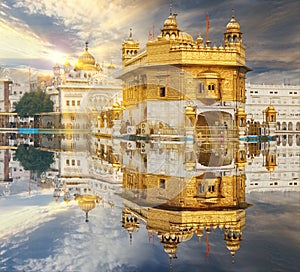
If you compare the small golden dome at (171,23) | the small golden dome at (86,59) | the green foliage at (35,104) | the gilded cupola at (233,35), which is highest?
the small golden dome at (86,59)

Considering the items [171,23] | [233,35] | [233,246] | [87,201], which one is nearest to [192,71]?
[233,35]

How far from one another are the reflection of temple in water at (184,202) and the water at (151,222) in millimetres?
10

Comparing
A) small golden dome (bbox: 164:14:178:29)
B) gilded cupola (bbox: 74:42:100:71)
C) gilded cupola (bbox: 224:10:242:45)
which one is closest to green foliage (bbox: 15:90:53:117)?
gilded cupola (bbox: 74:42:100:71)

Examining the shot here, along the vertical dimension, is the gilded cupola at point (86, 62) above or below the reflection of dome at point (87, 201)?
above

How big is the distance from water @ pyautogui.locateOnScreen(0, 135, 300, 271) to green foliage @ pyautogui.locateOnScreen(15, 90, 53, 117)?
33088mm

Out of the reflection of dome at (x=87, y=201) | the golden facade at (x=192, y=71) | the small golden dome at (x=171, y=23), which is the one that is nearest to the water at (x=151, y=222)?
the reflection of dome at (x=87, y=201)

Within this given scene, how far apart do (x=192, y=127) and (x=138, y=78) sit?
24.4 ft

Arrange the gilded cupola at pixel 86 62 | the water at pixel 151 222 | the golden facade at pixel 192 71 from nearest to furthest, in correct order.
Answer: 1. the water at pixel 151 222
2. the golden facade at pixel 192 71
3. the gilded cupola at pixel 86 62

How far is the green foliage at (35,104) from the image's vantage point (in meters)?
39.8

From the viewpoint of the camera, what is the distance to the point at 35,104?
131ft

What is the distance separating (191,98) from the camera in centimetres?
2061

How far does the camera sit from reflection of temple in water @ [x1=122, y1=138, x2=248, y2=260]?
3.72 metres

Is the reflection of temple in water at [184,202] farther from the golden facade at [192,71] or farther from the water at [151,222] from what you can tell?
the golden facade at [192,71]

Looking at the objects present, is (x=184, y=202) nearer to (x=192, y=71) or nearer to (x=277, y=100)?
(x=192, y=71)
